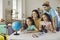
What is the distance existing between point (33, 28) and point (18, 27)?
5.2 inches

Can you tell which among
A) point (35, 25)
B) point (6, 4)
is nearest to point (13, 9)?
point (6, 4)

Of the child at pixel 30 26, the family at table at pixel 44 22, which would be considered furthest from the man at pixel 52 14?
the child at pixel 30 26

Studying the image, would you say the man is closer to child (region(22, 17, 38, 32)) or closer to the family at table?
the family at table

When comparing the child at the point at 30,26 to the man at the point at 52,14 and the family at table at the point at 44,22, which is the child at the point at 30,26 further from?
the man at the point at 52,14

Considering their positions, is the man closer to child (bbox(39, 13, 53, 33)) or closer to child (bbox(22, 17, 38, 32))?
child (bbox(39, 13, 53, 33))

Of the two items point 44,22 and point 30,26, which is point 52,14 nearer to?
point 44,22

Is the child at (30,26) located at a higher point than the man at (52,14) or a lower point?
lower

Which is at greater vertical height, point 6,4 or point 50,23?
point 6,4

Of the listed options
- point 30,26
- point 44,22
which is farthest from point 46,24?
point 30,26

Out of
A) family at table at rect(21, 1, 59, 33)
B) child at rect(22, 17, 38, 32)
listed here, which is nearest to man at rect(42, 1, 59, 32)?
family at table at rect(21, 1, 59, 33)

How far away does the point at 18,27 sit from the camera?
3.25ft

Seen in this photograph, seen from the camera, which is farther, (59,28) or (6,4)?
(6,4)

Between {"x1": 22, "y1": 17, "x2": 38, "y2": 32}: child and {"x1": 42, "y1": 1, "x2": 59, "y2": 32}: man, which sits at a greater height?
{"x1": 42, "y1": 1, "x2": 59, "y2": 32}: man

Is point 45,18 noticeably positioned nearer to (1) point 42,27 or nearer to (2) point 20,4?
(1) point 42,27
